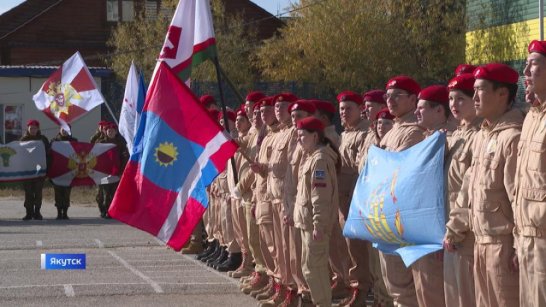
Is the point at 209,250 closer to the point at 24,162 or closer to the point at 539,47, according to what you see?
the point at 24,162

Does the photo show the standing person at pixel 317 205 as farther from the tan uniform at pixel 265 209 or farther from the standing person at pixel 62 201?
the standing person at pixel 62 201

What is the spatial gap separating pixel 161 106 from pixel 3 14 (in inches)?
1728

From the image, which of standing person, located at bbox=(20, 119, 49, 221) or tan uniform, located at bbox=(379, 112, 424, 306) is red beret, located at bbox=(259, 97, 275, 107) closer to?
tan uniform, located at bbox=(379, 112, 424, 306)

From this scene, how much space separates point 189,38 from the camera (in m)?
12.2

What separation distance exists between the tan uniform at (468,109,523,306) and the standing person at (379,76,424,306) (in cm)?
150

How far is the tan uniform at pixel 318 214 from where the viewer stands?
9.06 meters

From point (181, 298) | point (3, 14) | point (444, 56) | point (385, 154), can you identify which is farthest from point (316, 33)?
point (385, 154)

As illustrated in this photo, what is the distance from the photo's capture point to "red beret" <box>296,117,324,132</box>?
30.3 feet

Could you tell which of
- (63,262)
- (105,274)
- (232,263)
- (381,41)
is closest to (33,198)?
(63,262)

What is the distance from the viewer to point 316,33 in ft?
119

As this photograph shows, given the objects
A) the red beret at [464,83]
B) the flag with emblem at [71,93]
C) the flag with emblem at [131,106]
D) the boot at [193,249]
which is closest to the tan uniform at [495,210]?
the red beret at [464,83]

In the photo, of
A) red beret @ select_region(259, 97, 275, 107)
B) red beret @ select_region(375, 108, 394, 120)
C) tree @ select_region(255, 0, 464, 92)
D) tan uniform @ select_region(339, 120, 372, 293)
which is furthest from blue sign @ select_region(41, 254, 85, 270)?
tree @ select_region(255, 0, 464, 92)

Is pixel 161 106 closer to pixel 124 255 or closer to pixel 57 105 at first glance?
pixel 124 255

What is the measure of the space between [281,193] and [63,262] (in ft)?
15.3
